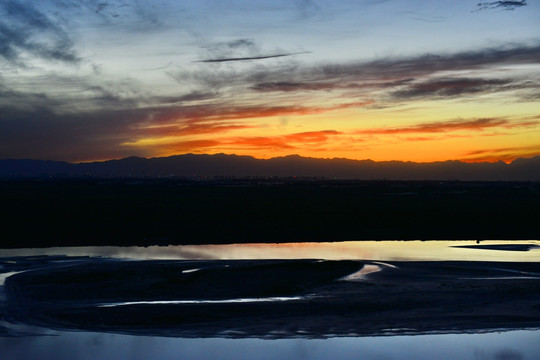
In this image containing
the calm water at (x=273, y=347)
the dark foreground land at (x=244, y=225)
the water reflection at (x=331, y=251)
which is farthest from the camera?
the dark foreground land at (x=244, y=225)

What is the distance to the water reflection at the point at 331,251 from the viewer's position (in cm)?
2792

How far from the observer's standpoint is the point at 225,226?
43.2 m

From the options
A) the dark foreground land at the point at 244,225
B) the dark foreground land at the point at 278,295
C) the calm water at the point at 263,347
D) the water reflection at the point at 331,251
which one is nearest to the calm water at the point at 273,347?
the calm water at the point at 263,347

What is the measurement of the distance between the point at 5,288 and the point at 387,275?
43.6ft

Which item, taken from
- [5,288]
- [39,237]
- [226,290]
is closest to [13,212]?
[39,237]

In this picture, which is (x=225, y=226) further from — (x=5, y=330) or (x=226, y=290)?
(x=5, y=330)

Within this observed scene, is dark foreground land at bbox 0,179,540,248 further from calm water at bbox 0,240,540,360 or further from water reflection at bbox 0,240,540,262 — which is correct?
calm water at bbox 0,240,540,360

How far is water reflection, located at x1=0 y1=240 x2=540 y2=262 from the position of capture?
27.9 meters

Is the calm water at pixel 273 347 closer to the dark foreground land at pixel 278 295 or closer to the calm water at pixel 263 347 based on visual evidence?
the calm water at pixel 263 347

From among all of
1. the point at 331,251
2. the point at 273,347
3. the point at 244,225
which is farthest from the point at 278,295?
the point at 244,225

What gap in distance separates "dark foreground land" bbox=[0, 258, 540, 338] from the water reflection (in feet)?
9.90

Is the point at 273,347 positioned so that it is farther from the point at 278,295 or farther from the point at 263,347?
the point at 278,295

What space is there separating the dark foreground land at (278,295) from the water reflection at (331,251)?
302cm

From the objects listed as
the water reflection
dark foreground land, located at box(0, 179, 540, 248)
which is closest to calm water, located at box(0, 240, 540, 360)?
the water reflection
